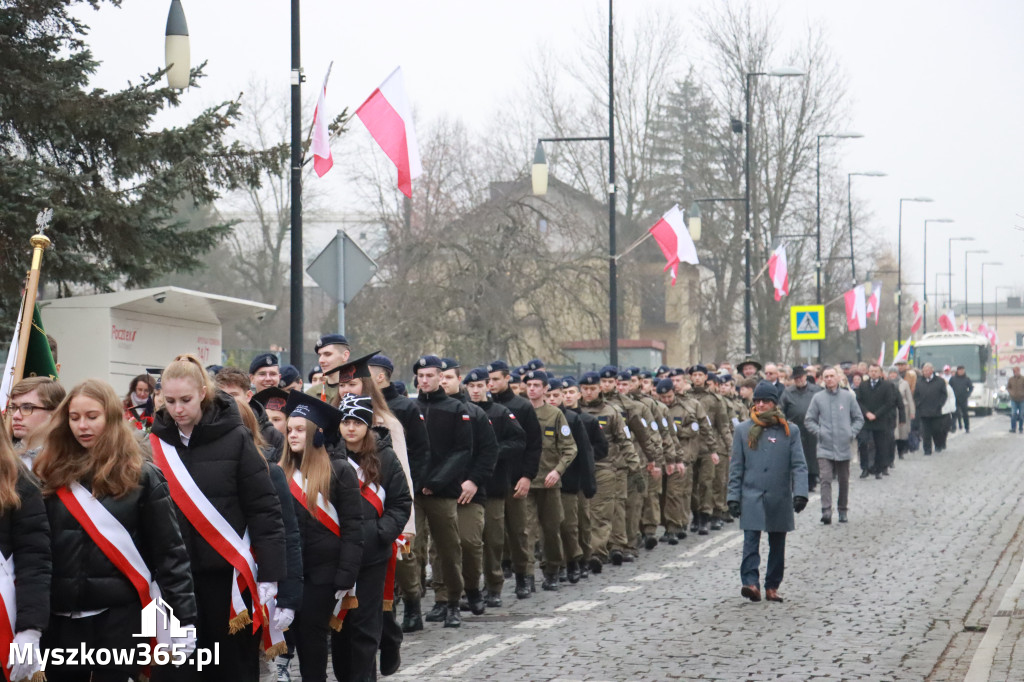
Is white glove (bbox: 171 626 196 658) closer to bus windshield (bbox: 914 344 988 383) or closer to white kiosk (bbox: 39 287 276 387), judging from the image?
white kiosk (bbox: 39 287 276 387)

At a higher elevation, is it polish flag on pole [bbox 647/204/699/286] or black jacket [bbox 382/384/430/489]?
polish flag on pole [bbox 647/204/699/286]

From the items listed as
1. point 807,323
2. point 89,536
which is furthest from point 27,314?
point 807,323

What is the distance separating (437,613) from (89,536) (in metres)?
6.23

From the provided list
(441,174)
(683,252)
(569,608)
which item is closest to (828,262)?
(441,174)

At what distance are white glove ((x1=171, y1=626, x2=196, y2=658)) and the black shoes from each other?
18.5ft

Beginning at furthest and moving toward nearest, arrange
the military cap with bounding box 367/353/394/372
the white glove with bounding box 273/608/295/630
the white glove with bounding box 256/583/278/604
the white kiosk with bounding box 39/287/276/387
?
the white kiosk with bounding box 39/287/276/387
the military cap with bounding box 367/353/394/372
the white glove with bounding box 273/608/295/630
the white glove with bounding box 256/583/278/604

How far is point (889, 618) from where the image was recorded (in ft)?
36.6

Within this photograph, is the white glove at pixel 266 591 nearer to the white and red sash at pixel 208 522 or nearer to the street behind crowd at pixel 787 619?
the white and red sash at pixel 208 522

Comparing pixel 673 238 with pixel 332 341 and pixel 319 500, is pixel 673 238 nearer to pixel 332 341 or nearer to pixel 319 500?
pixel 332 341

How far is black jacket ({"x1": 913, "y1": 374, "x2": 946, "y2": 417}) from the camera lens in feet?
107

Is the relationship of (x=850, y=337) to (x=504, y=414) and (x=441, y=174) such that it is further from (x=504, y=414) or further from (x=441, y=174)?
(x=504, y=414)

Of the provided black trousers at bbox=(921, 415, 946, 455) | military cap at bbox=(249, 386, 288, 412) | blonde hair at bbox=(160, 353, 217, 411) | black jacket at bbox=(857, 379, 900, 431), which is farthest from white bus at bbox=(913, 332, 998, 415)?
blonde hair at bbox=(160, 353, 217, 411)

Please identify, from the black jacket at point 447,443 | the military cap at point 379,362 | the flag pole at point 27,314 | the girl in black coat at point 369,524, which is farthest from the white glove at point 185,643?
the black jacket at point 447,443

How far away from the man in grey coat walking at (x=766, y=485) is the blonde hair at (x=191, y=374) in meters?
6.82
